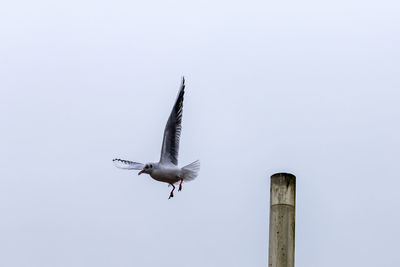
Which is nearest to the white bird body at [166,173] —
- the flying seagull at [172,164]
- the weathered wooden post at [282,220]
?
the flying seagull at [172,164]

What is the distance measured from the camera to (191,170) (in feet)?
45.4

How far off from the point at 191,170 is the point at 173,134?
738 millimetres

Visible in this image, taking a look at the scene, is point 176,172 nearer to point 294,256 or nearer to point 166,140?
point 166,140

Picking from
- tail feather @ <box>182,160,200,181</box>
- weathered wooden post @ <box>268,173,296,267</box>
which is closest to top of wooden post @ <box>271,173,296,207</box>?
weathered wooden post @ <box>268,173,296,267</box>

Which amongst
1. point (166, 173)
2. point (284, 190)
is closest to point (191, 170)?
point (166, 173)

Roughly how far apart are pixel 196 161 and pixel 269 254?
19.4 ft

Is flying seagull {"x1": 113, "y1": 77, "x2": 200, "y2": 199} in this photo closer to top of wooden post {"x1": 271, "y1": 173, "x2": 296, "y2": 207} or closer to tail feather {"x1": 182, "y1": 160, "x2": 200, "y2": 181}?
tail feather {"x1": 182, "y1": 160, "x2": 200, "y2": 181}

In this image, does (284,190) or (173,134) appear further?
(173,134)

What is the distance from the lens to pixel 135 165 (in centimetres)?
1411

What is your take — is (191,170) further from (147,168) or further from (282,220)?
(282,220)

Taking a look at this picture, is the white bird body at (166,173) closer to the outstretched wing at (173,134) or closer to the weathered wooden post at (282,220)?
the outstretched wing at (173,134)

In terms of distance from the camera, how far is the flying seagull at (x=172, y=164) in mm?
13805

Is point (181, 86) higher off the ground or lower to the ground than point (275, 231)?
higher

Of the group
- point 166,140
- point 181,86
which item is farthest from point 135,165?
point 181,86
